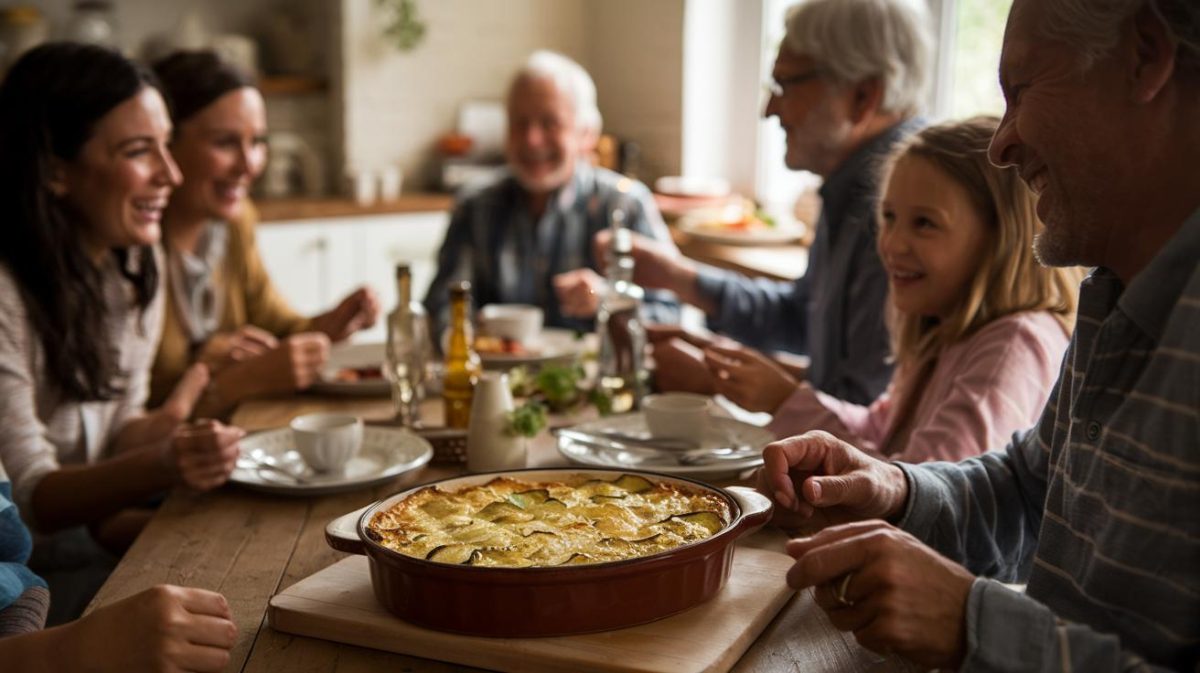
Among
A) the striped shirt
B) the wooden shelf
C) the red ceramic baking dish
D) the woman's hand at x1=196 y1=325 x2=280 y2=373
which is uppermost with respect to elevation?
the wooden shelf

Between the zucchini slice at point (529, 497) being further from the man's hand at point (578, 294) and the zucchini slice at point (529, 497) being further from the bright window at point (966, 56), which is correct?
the bright window at point (966, 56)

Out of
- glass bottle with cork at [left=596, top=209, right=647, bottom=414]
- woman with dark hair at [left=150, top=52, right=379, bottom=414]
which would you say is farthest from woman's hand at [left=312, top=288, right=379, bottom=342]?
glass bottle with cork at [left=596, top=209, right=647, bottom=414]

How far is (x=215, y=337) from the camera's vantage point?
2.85 m

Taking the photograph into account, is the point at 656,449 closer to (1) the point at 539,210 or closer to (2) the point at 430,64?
(1) the point at 539,210

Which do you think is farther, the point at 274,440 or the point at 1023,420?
the point at 274,440

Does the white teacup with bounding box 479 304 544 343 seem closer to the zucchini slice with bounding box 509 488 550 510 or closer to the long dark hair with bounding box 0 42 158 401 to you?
the long dark hair with bounding box 0 42 158 401

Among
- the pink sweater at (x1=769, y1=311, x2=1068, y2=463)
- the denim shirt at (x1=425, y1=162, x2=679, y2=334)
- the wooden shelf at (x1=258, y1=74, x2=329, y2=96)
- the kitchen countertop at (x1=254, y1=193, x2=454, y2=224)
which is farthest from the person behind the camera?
the wooden shelf at (x1=258, y1=74, x2=329, y2=96)

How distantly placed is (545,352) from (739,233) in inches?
64.4

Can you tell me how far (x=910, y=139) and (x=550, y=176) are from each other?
179cm

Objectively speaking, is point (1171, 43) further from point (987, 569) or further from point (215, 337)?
point (215, 337)

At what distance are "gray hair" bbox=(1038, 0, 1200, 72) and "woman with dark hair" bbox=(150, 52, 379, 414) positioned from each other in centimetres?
198

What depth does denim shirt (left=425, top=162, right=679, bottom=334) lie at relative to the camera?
11.5ft

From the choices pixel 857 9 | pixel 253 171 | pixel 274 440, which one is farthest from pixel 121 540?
pixel 857 9

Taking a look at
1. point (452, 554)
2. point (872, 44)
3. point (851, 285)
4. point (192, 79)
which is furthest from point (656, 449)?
point (192, 79)
